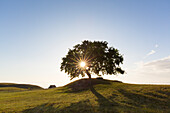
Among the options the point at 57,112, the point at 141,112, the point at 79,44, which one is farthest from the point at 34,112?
the point at 79,44

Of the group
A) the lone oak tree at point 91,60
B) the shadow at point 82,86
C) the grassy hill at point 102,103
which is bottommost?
the grassy hill at point 102,103

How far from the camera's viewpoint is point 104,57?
38.0 meters

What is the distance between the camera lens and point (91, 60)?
128 ft

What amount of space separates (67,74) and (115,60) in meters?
17.5

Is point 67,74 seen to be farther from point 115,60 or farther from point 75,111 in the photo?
point 75,111

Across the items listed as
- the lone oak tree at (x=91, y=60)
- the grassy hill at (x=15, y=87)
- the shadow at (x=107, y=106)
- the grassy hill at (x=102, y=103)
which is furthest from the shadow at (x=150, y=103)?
the grassy hill at (x=15, y=87)

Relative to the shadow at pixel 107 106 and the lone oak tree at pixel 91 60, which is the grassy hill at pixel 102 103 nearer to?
the shadow at pixel 107 106

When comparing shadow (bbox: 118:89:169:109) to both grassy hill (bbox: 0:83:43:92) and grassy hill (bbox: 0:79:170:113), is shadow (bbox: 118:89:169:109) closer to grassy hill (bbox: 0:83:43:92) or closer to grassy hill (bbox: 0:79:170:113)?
grassy hill (bbox: 0:79:170:113)

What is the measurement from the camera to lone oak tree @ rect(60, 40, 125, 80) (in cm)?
3762

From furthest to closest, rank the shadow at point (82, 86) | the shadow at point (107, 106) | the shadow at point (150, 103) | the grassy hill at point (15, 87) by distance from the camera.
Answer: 1. the grassy hill at point (15, 87)
2. the shadow at point (82, 86)
3. the shadow at point (150, 103)
4. the shadow at point (107, 106)

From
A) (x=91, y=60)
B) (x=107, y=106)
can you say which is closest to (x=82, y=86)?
(x=91, y=60)

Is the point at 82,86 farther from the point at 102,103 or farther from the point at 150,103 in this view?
the point at 150,103

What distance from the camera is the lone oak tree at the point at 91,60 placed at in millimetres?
37625

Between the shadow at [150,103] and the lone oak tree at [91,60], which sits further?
the lone oak tree at [91,60]
